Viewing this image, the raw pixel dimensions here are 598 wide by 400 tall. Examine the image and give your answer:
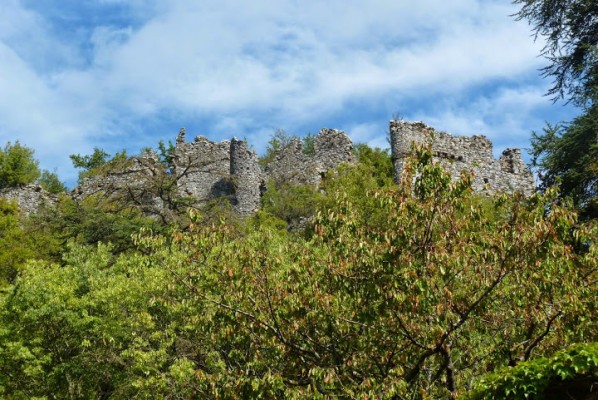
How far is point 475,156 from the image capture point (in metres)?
36.5

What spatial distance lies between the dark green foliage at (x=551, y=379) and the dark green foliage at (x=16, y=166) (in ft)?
120

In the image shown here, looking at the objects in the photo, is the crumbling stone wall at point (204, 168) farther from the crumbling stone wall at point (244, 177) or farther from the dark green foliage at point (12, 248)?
the dark green foliage at point (12, 248)

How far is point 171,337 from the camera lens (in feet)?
54.6

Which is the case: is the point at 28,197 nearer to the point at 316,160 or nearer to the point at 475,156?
the point at 316,160

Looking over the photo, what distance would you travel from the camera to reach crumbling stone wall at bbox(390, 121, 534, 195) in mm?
35062

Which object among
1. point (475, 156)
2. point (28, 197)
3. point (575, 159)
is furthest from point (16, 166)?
point (575, 159)

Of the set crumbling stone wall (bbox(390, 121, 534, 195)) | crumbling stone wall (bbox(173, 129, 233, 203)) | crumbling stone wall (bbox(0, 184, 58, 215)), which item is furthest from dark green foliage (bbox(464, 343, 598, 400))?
crumbling stone wall (bbox(0, 184, 58, 215))

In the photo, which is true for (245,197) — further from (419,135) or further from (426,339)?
(426,339)

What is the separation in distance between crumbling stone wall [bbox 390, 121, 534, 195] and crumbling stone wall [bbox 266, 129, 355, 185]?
10.2 feet

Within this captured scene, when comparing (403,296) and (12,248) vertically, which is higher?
(12,248)

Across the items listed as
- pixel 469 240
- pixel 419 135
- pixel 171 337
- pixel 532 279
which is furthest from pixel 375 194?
pixel 419 135

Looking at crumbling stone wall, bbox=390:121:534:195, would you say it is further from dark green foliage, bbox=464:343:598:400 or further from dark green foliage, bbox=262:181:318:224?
dark green foliage, bbox=464:343:598:400

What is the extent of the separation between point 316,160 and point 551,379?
96.5 ft

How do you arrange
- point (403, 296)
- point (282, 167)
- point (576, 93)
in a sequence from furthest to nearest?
point (282, 167) < point (576, 93) < point (403, 296)
